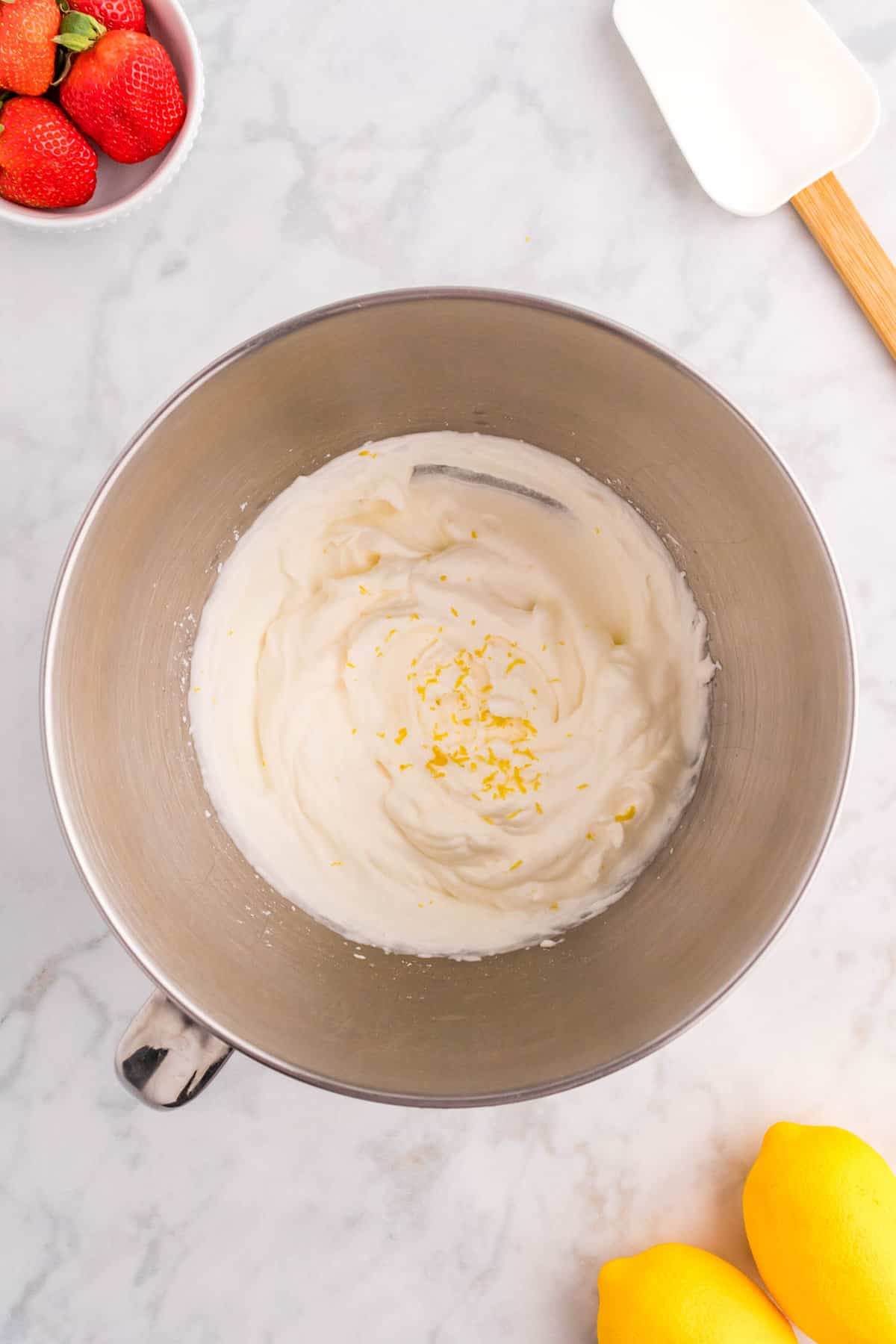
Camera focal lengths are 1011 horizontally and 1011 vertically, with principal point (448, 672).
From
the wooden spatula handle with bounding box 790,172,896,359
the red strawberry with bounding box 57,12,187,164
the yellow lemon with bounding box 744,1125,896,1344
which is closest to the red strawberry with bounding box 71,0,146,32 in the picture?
the red strawberry with bounding box 57,12,187,164

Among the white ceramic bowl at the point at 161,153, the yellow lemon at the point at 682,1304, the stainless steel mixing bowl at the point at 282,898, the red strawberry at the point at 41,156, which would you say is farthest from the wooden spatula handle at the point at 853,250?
the yellow lemon at the point at 682,1304

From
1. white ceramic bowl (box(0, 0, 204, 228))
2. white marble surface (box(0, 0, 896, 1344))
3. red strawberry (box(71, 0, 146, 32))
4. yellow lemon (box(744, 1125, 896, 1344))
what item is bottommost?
yellow lemon (box(744, 1125, 896, 1344))

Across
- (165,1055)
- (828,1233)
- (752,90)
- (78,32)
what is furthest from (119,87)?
(828,1233)

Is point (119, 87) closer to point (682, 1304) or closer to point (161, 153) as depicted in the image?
point (161, 153)

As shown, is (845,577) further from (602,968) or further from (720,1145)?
(720,1145)

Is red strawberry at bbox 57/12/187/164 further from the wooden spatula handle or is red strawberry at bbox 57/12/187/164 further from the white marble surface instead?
the wooden spatula handle
